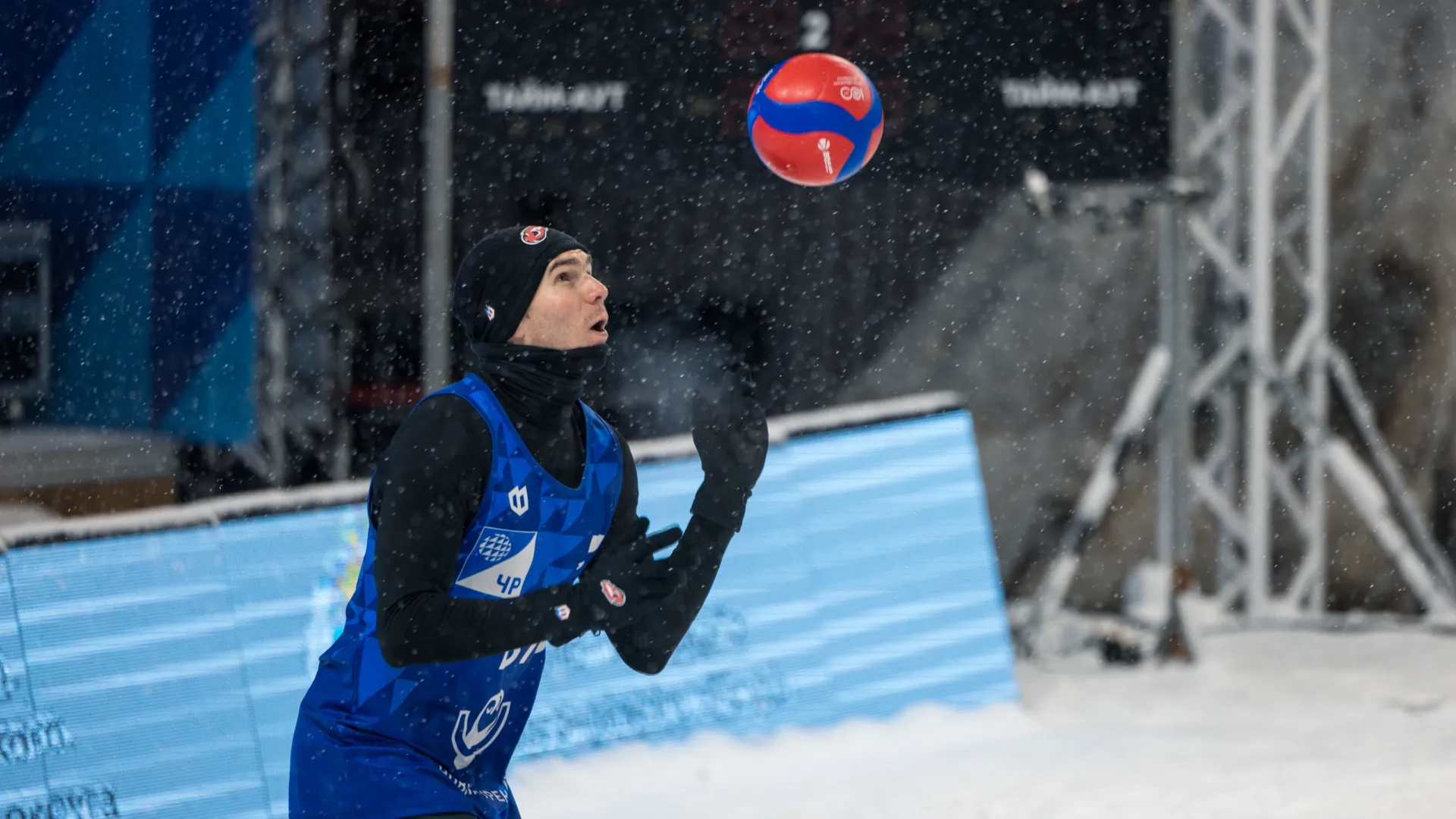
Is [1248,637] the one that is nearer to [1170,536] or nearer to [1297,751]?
[1170,536]

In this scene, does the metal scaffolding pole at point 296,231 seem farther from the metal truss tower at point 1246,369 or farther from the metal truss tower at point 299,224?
the metal truss tower at point 1246,369

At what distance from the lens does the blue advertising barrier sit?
15.1 feet

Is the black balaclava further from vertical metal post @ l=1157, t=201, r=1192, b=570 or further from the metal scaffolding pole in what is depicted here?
vertical metal post @ l=1157, t=201, r=1192, b=570

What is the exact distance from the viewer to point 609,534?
2.98m

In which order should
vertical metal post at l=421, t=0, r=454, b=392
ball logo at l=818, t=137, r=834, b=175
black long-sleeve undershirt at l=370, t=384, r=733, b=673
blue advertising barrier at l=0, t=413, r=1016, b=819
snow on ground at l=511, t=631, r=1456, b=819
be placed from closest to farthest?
black long-sleeve undershirt at l=370, t=384, r=733, b=673 < ball logo at l=818, t=137, r=834, b=175 < blue advertising barrier at l=0, t=413, r=1016, b=819 < snow on ground at l=511, t=631, r=1456, b=819 < vertical metal post at l=421, t=0, r=454, b=392

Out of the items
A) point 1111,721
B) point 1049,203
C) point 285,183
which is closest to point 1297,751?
Result: point 1111,721

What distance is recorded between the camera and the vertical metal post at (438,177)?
6.70 m

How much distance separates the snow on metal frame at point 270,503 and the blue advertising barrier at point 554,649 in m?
0.03

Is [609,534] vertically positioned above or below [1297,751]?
above

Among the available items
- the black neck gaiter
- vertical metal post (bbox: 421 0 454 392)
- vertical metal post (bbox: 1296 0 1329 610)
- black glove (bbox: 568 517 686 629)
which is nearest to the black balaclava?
the black neck gaiter

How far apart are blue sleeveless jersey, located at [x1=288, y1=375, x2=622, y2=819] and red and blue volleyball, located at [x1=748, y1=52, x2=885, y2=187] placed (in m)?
1.79

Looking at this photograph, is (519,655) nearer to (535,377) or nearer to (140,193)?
(535,377)

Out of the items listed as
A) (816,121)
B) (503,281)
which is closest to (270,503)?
(816,121)

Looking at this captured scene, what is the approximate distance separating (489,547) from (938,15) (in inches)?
198
